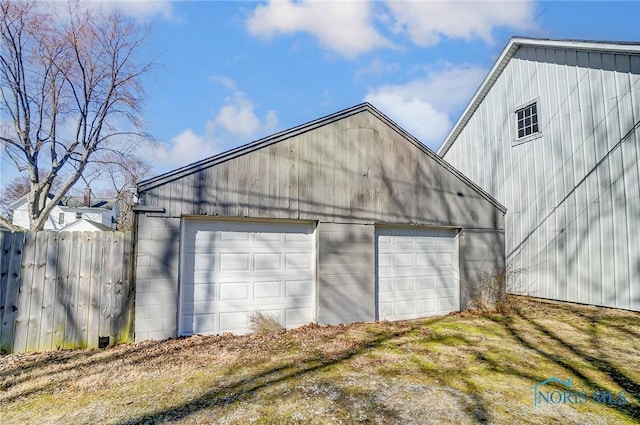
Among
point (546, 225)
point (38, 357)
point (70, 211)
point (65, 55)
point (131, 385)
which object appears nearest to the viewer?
point (131, 385)

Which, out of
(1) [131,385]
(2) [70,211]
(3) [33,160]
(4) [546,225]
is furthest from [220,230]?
(2) [70,211]

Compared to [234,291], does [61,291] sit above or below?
above

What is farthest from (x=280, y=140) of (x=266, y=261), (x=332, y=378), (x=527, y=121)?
(x=527, y=121)

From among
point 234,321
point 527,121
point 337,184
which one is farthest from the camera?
point 527,121

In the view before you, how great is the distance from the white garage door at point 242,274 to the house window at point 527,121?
26.0ft

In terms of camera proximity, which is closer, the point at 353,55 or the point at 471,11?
the point at 471,11

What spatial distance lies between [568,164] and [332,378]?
8.89m

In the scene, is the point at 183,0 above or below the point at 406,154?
above

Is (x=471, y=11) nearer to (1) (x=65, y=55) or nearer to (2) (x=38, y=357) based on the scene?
(2) (x=38, y=357)

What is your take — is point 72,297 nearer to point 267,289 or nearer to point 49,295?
point 49,295

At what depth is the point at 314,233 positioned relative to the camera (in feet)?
21.8

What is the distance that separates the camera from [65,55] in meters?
13.8

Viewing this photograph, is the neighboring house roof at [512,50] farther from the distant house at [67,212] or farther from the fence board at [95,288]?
the distant house at [67,212]

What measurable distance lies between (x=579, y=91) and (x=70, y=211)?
121ft
